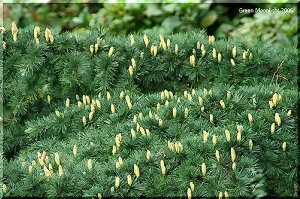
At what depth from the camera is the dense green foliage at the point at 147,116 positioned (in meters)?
1.92

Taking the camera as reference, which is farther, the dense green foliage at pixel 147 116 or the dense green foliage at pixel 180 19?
the dense green foliage at pixel 180 19

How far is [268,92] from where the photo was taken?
240 cm

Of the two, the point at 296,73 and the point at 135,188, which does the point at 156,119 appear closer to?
the point at 135,188

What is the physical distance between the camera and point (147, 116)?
2285mm

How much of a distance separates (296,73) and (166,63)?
0.67 metres

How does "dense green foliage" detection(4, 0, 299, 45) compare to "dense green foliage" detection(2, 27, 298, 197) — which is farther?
"dense green foliage" detection(4, 0, 299, 45)

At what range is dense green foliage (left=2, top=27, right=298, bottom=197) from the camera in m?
1.92

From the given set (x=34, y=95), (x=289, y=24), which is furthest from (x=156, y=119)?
(x=289, y=24)

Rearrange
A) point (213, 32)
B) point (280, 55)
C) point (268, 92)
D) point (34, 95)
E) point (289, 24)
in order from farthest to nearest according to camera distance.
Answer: point (213, 32) → point (289, 24) → point (280, 55) → point (34, 95) → point (268, 92)

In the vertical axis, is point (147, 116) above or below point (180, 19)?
below

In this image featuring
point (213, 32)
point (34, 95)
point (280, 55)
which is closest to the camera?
point (34, 95)

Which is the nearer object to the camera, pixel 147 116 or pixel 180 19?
pixel 147 116

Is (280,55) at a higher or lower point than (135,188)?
higher

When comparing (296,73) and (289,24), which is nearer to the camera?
(296,73)
